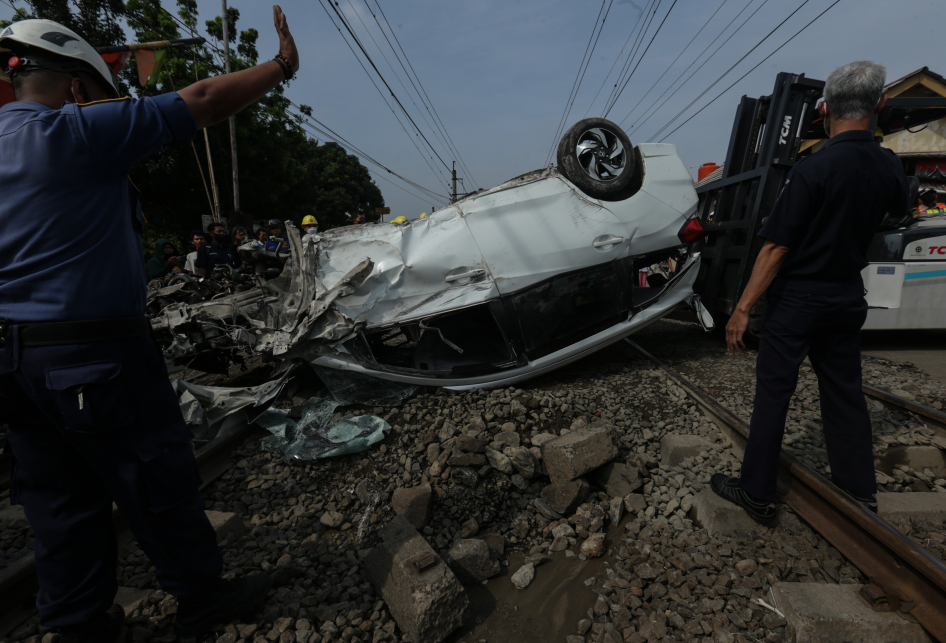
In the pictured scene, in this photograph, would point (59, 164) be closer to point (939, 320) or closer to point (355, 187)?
point (939, 320)

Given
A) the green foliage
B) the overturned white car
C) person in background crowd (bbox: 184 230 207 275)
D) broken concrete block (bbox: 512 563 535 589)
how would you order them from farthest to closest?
the green foliage, person in background crowd (bbox: 184 230 207 275), the overturned white car, broken concrete block (bbox: 512 563 535 589)

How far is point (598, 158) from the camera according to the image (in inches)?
163

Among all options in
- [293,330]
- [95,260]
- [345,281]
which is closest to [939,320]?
[345,281]

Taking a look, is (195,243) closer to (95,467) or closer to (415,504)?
Result: (415,504)

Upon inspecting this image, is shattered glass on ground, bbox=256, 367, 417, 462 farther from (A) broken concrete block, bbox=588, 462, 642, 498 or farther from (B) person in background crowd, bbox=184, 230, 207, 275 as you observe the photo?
(B) person in background crowd, bbox=184, 230, 207, 275

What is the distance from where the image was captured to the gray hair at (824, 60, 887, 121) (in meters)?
1.99

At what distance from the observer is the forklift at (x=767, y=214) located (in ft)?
16.3

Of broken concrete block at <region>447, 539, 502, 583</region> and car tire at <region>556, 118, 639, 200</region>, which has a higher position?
car tire at <region>556, 118, 639, 200</region>

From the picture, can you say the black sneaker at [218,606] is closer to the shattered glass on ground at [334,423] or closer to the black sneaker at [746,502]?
the shattered glass on ground at [334,423]

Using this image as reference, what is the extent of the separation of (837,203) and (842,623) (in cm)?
169

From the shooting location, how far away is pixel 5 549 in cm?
248

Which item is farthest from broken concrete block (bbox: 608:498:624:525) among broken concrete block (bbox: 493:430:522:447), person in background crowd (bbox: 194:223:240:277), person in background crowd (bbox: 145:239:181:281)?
person in background crowd (bbox: 145:239:181:281)

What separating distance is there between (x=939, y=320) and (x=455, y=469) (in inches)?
247

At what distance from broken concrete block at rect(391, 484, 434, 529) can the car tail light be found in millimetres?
3327
